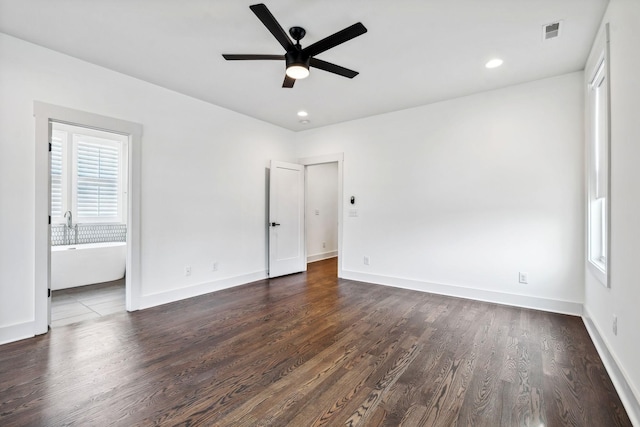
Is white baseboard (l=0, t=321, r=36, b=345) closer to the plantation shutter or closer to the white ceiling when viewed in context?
the white ceiling

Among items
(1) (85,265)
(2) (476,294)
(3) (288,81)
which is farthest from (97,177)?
(2) (476,294)

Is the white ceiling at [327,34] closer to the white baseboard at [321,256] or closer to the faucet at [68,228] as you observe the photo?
the faucet at [68,228]

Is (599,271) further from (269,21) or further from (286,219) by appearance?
(286,219)

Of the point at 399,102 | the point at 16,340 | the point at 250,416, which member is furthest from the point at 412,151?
the point at 16,340

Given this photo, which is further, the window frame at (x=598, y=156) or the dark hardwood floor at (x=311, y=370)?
the window frame at (x=598, y=156)

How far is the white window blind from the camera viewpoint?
5320 millimetres

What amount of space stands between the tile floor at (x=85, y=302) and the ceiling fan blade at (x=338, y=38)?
3619 mm

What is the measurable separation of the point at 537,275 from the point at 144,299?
4.83 meters

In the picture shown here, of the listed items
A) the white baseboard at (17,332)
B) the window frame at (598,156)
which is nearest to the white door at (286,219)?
the white baseboard at (17,332)

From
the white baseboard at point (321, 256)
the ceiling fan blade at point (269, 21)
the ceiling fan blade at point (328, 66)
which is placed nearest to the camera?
the ceiling fan blade at point (269, 21)

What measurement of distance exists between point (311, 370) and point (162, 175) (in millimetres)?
3041

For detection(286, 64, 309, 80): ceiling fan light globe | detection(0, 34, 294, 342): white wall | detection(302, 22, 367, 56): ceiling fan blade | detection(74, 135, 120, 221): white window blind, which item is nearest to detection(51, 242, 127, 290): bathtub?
detection(74, 135, 120, 221): white window blind

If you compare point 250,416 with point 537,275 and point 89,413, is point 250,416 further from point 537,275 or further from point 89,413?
point 537,275

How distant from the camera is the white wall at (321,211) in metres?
7.00
